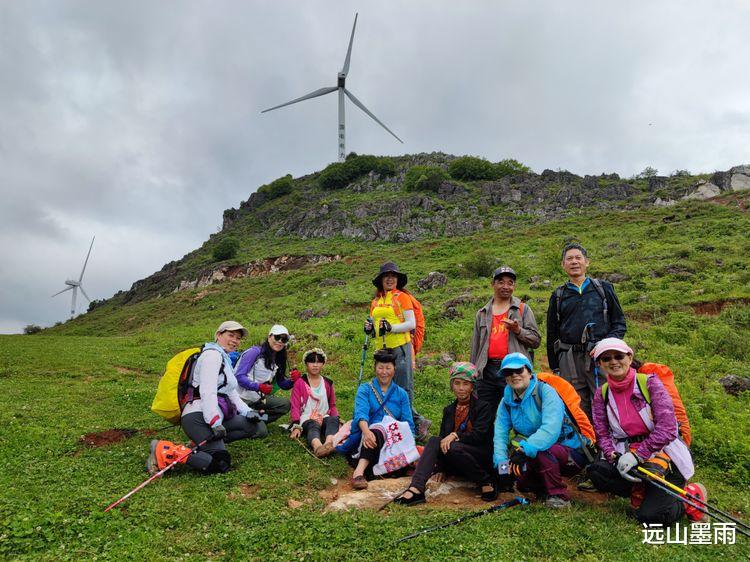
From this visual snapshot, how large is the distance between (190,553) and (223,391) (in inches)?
107

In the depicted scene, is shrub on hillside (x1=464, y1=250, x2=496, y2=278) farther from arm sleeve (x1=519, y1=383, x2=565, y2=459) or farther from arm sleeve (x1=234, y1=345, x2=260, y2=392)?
arm sleeve (x1=519, y1=383, x2=565, y2=459)

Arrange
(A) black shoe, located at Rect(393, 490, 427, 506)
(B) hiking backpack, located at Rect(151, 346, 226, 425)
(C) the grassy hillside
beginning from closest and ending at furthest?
(C) the grassy hillside → (A) black shoe, located at Rect(393, 490, 427, 506) → (B) hiking backpack, located at Rect(151, 346, 226, 425)

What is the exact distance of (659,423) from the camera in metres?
4.54

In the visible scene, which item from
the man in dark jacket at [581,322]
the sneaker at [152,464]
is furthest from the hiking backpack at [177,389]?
the man in dark jacket at [581,322]

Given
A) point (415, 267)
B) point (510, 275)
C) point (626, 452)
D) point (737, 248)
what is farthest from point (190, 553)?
point (415, 267)

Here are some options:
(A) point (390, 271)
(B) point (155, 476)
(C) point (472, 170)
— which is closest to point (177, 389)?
(B) point (155, 476)

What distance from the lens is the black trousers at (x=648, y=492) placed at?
4.32 meters

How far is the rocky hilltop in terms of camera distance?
4934 cm

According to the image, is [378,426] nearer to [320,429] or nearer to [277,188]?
[320,429]

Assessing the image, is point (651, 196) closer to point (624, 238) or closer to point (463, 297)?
point (624, 238)

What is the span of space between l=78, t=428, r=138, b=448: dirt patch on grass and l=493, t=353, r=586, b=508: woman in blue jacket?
6.09 metres

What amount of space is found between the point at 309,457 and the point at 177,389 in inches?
84.3

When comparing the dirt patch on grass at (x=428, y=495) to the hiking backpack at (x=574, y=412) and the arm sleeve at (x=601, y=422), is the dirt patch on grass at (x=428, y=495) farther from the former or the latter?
the arm sleeve at (x=601, y=422)

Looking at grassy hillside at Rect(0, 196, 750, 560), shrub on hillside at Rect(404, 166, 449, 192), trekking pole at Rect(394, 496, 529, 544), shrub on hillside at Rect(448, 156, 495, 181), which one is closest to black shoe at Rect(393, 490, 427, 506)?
grassy hillside at Rect(0, 196, 750, 560)
